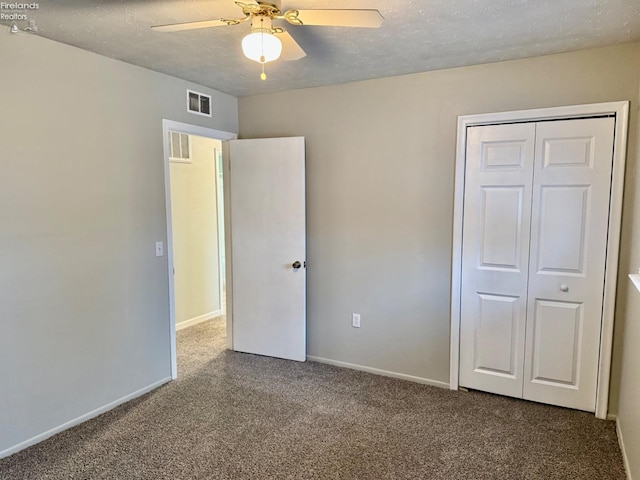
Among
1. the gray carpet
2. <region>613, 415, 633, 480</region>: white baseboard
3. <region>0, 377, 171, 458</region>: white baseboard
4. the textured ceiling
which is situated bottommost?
the gray carpet

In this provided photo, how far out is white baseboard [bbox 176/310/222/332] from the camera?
4.49m

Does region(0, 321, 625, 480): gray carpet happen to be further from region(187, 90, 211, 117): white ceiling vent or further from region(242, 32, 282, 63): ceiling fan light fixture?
region(187, 90, 211, 117): white ceiling vent

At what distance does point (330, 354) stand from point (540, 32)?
110 inches

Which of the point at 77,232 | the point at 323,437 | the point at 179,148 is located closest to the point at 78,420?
the point at 77,232

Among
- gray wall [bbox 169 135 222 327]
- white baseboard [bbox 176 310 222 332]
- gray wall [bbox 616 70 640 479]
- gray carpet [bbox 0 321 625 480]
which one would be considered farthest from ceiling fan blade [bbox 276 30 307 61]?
white baseboard [bbox 176 310 222 332]

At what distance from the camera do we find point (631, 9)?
76.7 inches

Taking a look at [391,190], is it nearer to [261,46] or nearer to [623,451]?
[261,46]

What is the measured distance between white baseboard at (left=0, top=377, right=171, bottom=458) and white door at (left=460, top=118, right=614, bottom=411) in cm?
239

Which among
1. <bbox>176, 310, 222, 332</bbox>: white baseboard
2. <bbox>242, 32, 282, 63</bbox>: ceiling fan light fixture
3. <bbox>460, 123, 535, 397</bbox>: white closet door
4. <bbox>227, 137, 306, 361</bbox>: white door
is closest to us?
<bbox>242, 32, 282, 63</bbox>: ceiling fan light fixture

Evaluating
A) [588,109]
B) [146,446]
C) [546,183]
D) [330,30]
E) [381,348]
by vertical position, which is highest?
[330,30]

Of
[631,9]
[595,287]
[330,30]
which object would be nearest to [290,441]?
[595,287]

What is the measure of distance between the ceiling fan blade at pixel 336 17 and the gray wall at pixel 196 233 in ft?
9.73

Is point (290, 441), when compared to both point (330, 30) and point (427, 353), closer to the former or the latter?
point (427, 353)

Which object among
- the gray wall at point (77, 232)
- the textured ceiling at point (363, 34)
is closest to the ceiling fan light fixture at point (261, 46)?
the textured ceiling at point (363, 34)
